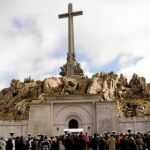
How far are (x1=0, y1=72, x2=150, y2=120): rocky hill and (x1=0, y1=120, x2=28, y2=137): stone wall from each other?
14.5 meters

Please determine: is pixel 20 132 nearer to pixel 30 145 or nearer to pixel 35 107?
pixel 35 107

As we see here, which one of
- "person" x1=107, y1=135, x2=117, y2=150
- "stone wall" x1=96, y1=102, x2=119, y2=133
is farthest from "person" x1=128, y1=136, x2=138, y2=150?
"stone wall" x1=96, y1=102, x2=119, y2=133

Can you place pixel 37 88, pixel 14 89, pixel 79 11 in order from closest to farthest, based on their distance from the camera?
pixel 79 11
pixel 37 88
pixel 14 89

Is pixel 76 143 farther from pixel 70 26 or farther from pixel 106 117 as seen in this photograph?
pixel 70 26

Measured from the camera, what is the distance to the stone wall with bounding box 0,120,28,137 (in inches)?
1559

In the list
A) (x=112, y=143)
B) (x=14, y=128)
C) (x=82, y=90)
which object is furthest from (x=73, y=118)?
(x=82, y=90)

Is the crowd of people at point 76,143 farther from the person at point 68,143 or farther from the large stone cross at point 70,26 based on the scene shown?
the large stone cross at point 70,26

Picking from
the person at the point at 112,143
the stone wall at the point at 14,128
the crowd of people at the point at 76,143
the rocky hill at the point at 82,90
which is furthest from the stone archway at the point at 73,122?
the person at the point at 112,143

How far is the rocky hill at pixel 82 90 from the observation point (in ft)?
187

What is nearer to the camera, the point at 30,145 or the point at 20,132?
the point at 30,145

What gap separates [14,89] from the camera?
6900cm

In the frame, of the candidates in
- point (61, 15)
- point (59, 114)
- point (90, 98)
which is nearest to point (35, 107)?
point (59, 114)

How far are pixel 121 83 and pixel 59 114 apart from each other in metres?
30.1

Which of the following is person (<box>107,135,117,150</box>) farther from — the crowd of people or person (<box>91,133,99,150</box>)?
person (<box>91,133,99,150</box>)
